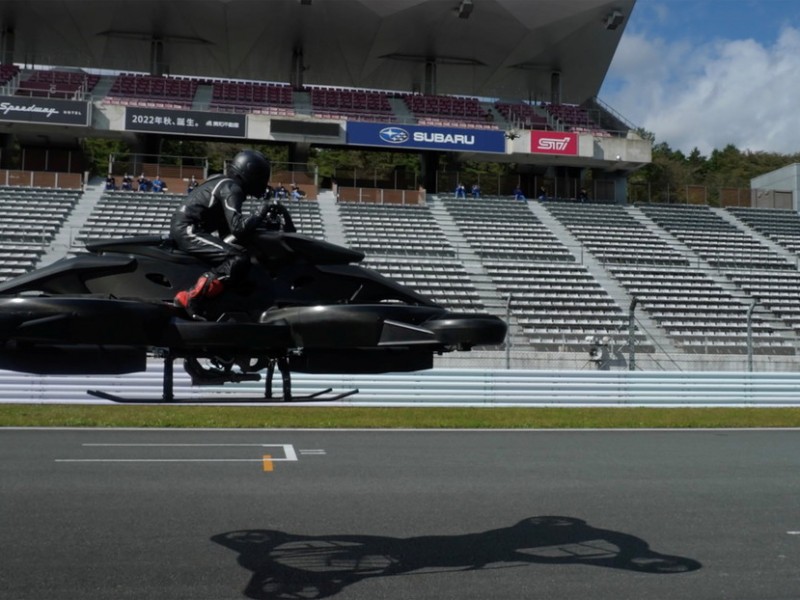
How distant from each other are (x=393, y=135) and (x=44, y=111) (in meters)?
13.3

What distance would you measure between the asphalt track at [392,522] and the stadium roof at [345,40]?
26.0 m

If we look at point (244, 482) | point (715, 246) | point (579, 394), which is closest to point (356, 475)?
point (244, 482)

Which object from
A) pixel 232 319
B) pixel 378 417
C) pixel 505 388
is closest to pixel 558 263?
pixel 505 388

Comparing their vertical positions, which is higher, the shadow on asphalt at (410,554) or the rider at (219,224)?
the rider at (219,224)

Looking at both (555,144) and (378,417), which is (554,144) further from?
(378,417)

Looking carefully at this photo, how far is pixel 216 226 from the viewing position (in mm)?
4512

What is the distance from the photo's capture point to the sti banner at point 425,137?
32844 mm

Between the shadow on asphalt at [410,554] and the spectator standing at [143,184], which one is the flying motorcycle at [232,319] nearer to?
the shadow on asphalt at [410,554]

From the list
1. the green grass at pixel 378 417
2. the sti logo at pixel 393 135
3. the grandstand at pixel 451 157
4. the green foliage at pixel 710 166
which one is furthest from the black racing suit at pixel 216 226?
the green foliage at pixel 710 166

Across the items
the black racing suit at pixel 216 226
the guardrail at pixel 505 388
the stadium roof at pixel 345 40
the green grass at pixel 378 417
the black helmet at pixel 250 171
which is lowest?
the green grass at pixel 378 417

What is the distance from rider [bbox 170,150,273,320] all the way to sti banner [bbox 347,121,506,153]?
2880 centimetres

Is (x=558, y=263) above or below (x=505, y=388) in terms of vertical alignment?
above

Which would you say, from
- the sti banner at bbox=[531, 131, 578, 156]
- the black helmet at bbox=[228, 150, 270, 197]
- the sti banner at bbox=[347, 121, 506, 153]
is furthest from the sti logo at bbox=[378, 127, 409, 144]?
the black helmet at bbox=[228, 150, 270, 197]

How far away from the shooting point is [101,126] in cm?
3125
